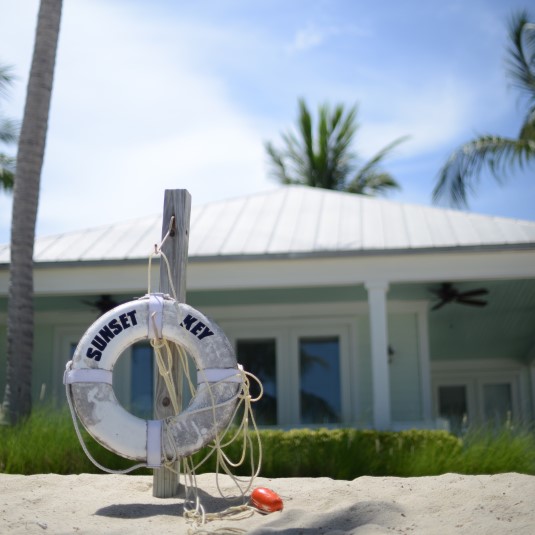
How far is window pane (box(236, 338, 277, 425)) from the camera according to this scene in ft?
40.5

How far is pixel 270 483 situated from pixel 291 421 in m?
6.26

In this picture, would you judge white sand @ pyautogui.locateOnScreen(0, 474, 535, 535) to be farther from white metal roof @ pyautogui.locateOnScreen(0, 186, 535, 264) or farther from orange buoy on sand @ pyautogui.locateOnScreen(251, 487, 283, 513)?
white metal roof @ pyautogui.locateOnScreen(0, 186, 535, 264)

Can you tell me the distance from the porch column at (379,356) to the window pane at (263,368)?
266cm

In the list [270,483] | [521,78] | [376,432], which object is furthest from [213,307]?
[521,78]

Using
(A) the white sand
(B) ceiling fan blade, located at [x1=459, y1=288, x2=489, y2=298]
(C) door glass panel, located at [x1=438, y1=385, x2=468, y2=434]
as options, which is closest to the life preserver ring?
(A) the white sand

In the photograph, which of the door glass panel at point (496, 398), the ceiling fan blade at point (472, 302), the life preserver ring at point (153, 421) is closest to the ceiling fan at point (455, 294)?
the ceiling fan blade at point (472, 302)

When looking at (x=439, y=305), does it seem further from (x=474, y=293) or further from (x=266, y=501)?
(x=266, y=501)

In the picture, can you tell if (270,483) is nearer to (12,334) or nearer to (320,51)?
(12,334)

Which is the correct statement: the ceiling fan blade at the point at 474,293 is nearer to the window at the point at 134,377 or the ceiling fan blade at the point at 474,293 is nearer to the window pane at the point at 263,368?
the window pane at the point at 263,368

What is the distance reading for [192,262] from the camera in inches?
403

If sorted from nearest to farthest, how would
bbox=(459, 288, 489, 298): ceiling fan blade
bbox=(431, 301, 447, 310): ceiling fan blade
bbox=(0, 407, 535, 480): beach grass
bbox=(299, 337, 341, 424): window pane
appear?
bbox=(0, 407, 535, 480): beach grass, bbox=(459, 288, 489, 298): ceiling fan blade, bbox=(431, 301, 447, 310): ceiling fan blade, bbox=(299, 337, 341, 424): window pane

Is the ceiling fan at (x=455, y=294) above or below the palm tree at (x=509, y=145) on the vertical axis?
below

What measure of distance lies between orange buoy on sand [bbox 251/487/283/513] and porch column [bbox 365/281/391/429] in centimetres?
462

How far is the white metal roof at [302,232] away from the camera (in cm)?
1027
